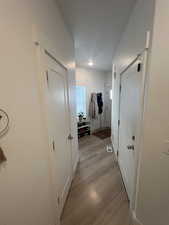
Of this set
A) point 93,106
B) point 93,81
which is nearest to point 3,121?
point 93,106

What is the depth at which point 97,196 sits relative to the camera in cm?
177

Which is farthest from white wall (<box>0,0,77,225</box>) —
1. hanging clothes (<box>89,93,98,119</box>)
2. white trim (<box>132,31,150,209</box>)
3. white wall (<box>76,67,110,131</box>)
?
hanging clothes (<box>89,93,98,119</box>)

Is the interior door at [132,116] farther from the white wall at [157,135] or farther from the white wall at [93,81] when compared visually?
the white wall at [93,81]

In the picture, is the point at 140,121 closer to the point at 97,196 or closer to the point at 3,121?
the point at 3,121

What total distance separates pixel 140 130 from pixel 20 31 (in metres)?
1.37

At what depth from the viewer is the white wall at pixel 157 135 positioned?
0.92m

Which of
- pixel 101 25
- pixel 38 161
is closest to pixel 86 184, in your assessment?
pixel 38 161

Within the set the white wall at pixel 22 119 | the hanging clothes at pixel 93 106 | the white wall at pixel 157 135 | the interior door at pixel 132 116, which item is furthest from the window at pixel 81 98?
the white wall at pixel 157 135

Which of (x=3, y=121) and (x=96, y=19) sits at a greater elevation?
(x=96, y=19)

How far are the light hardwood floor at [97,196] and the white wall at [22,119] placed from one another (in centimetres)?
70

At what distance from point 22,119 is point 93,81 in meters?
4.01

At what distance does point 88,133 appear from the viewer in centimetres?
446

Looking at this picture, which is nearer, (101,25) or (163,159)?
(163,159)

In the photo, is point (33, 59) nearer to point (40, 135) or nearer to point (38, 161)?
point (40, 135)
